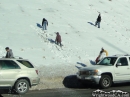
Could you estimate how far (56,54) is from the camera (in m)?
19.1

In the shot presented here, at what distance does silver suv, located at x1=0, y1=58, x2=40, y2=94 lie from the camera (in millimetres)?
11023

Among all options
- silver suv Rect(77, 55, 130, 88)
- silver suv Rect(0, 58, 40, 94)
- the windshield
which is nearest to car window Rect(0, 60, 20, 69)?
silver suv Rect(0, 58, 40, 94)

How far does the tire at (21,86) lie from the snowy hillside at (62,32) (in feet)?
11.0

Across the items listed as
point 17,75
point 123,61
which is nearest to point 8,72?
point 17,75

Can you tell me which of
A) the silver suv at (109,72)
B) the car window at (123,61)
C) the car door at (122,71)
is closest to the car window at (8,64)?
the silver suv at (109,72)

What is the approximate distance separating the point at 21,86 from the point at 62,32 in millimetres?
12284

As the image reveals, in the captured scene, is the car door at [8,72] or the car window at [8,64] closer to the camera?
the car door at [8,72]

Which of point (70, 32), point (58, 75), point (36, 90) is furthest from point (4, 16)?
point (36, 90)

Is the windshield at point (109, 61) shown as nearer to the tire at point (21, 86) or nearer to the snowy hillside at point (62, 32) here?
the snowy hillside at point (62, 32)

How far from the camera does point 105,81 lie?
42.7 ft

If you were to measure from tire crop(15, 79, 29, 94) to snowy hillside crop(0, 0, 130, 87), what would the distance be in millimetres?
3349

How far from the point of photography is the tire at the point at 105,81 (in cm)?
1290

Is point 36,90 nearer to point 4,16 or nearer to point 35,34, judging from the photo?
point 35,34

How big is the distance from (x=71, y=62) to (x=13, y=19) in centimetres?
834
